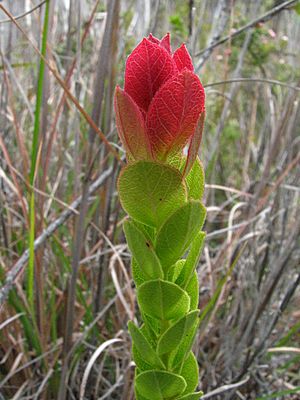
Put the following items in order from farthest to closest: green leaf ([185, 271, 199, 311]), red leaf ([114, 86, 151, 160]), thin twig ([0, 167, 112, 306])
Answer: thin twig ([0, 167, 112, 306])
green leaf ([185, 271, 199, 311])
red leaf ([114, 86, 151, 160])

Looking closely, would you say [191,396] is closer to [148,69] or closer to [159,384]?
[159,384]

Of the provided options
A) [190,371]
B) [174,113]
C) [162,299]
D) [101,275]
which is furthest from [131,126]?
[101,275]

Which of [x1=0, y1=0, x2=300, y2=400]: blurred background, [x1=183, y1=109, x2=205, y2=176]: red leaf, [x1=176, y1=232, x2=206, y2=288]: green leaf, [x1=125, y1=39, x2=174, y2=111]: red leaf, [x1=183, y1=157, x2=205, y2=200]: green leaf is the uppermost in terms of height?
[x1=125, y1=39, x2=174, y2=111]: red leaf

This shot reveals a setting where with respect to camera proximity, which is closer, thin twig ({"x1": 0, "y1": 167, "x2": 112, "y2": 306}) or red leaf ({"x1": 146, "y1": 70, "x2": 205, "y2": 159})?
red leaf ({"x1": 146, "y1": 70, "x2": 205, "y2": 159})

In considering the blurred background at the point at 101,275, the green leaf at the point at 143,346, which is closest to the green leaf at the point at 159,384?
the green leaf at the point at 143,346

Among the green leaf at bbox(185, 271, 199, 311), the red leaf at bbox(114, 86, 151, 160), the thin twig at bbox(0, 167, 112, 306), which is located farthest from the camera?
the thin twig at bbox(0, 167, 112, 306)

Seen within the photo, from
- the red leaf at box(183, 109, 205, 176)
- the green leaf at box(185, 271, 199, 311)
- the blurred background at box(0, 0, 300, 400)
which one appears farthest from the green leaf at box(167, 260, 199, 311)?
the blurred background at box(0, 0, 300, 400)

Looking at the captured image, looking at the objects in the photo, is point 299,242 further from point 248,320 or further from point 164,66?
point 164,66

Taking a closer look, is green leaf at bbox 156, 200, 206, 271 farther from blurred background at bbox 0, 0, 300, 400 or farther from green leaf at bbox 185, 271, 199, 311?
blurred background at bbox 0, 0, 300, 400
